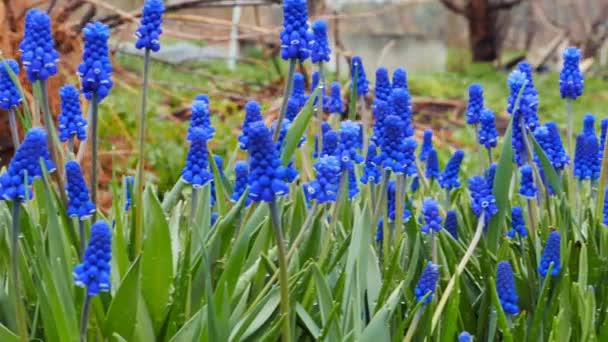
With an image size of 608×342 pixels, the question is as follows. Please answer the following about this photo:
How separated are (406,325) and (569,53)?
85 centimetres

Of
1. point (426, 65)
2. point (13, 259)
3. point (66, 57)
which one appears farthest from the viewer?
point (426, 65)

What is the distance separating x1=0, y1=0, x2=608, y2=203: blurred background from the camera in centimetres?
454

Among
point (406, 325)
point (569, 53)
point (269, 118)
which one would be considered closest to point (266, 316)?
point (406, 325)

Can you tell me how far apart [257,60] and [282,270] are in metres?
4.70

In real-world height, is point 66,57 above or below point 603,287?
above

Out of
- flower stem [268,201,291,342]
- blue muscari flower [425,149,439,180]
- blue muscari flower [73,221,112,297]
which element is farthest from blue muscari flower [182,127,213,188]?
blue muscari flower [425,149,439,180]

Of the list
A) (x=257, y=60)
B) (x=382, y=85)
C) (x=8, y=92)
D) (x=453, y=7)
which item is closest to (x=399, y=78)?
(x=382, y=85)

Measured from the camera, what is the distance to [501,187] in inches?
78.9

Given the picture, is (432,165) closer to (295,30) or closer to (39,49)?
(295,30)

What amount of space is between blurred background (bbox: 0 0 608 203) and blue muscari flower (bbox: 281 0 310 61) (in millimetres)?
679

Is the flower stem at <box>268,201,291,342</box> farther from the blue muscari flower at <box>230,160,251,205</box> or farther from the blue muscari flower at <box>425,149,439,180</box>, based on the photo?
the blue muscari flower at <box>425,149,439,180</box>

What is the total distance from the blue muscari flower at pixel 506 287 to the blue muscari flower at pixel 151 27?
0.81 m

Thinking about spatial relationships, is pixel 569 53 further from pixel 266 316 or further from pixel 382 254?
pixel 266 316

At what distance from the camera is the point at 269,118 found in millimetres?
4453
